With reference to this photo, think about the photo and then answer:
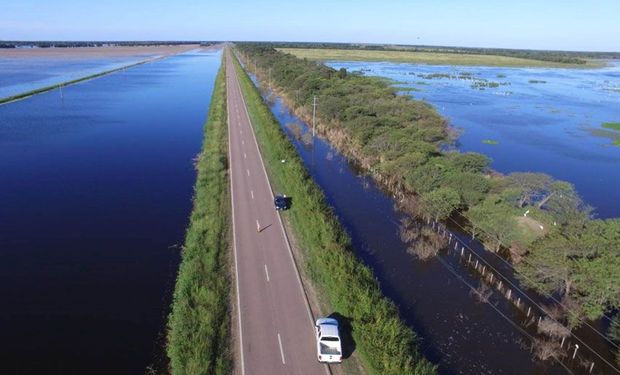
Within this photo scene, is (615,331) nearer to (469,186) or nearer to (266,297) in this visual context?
(469,186)

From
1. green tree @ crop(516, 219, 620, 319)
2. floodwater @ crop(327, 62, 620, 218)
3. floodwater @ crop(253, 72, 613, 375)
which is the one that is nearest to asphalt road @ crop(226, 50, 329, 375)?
floodwater @ crop(253, 72, 613, 375)

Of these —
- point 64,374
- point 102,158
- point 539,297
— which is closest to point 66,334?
point 64,374

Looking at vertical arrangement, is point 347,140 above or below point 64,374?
above

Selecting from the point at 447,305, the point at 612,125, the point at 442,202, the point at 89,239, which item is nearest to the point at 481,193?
the point at 442,202

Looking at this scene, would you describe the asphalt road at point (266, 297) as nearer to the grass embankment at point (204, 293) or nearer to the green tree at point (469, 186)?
the grass embankment at point (204, 293)

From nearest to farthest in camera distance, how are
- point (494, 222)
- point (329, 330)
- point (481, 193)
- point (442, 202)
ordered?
point (329, 330)
point (494, 222)
point (442, 202)
point (481, 193)

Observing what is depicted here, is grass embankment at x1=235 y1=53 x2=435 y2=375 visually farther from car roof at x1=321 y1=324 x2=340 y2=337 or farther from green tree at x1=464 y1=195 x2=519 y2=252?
green tree at x1=464 y1=195 x2=519 y2=252

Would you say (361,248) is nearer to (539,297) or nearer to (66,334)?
(539,297)
